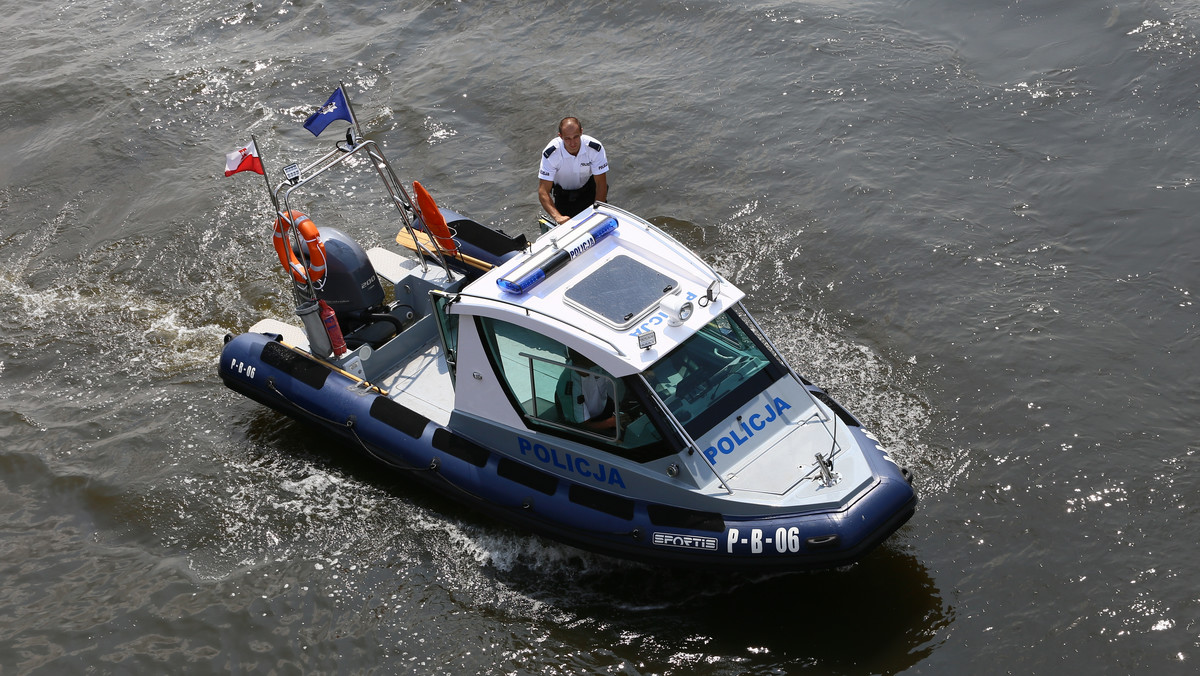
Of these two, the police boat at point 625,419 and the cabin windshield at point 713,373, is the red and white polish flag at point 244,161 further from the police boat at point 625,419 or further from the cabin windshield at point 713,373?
the cabin windshield at point 713,373

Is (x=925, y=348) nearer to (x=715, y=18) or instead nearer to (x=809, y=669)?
(x=809, y=669)

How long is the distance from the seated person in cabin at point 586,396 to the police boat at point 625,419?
0.04 feet

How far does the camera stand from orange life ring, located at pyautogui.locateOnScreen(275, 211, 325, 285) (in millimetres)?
8414

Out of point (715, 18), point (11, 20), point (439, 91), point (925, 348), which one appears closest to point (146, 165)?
point (439, 91)

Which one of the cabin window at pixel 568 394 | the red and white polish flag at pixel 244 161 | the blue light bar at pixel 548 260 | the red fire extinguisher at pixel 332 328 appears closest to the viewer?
the cabin window at pixel 568 394

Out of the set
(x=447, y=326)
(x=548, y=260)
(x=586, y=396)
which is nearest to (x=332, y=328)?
(x=447, y=326)

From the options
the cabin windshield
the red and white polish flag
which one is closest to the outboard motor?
the red and white polish flag

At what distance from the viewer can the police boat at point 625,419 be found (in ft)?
22.3

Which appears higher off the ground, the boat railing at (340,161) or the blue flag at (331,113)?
the blue flag at (331,113)

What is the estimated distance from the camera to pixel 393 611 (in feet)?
24.6

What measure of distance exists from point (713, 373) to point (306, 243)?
12.1 ft

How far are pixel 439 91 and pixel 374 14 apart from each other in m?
3.15

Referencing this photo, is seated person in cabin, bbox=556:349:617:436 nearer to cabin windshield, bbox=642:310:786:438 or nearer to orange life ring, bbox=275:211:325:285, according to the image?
cabin windshield, bbox=642:310:786:438

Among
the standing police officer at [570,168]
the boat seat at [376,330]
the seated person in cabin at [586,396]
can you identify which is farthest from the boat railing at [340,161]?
the seated person in cabin at [586,396]
